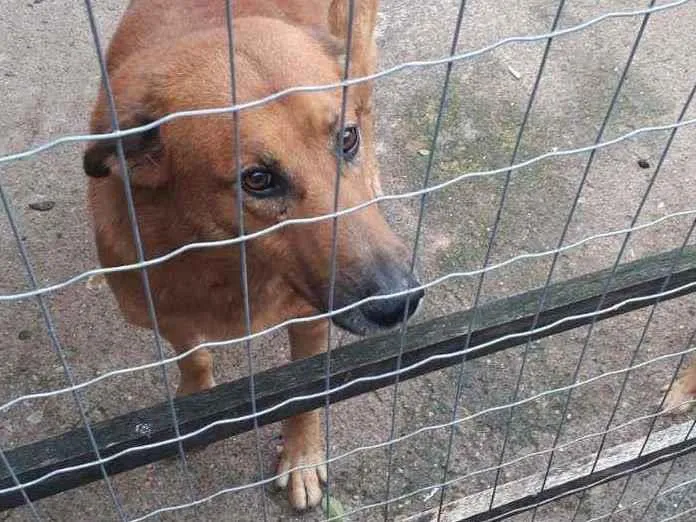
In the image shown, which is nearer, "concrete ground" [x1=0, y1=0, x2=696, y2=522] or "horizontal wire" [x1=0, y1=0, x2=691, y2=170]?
"horizontal wire" [x1=0, y1=0, x2=691, y2=170]

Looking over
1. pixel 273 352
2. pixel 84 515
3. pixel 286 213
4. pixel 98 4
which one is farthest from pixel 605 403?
pixel 98 4

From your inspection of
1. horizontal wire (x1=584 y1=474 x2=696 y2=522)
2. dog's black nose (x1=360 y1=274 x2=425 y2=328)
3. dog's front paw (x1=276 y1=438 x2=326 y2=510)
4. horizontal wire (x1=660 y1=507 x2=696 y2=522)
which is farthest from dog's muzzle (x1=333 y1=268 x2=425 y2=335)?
horizontal wire (x1=660 y1=507 x2=696 y2=522)

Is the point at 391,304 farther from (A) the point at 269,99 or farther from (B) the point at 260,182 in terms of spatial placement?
(A) the point at 269,99

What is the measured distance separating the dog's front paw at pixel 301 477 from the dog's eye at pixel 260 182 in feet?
3.71

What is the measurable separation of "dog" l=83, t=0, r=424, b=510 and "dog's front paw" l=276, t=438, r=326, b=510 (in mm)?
440

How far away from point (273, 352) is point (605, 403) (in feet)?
3.99

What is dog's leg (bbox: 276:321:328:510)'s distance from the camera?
8.82 feet

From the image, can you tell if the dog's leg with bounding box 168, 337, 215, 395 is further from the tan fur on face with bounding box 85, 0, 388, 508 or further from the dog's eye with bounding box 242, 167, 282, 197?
the dog's eye with bounding box 242, 167, 282, 197

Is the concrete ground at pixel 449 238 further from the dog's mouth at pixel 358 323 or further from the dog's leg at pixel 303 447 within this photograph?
the dog's mouth at pixel 358 323

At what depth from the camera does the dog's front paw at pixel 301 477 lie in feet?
9.02

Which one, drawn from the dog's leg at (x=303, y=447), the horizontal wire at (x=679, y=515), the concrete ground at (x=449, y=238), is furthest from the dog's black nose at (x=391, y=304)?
the horizontal wire at (x=679, y=515)

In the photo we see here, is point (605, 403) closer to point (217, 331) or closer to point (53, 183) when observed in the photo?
point (217, 331)

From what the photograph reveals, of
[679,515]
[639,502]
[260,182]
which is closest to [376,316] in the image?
[260,182]

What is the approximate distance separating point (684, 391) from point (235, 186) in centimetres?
183
